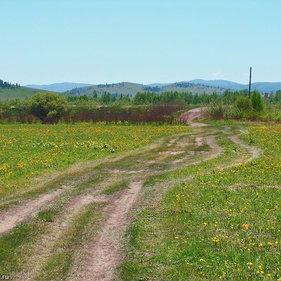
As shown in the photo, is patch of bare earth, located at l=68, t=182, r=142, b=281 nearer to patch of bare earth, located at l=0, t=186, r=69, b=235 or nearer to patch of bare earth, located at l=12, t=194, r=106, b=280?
patch of bare earth, located at l=12, t=194, r=106, b=280

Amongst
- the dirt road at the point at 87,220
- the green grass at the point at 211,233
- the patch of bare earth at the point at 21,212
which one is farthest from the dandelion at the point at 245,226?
the patch of bare earth at the point at 21,212

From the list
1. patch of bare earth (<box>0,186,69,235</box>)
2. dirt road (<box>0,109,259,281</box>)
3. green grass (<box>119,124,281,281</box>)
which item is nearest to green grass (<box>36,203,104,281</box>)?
dirt road (<box>0,109,259,281</box>)

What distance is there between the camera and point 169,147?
113ft

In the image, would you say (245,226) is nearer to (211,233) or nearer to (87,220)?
(211,233)

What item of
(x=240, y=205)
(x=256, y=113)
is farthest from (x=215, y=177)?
(x=256, y=113)

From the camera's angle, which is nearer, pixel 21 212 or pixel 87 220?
pixel 87 220

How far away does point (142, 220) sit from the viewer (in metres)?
13.6

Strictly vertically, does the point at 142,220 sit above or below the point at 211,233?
below

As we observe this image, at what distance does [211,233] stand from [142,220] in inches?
105

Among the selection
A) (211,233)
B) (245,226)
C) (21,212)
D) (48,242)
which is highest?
(245,226)

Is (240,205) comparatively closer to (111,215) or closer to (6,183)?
(111,215)

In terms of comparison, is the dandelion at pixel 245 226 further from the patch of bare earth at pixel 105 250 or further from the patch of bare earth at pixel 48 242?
the patch of bare earth at pixel 48 242

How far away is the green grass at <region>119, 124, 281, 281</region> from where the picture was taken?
369 inches

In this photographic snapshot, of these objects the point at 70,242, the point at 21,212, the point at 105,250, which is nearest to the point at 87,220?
the point at 70,242
